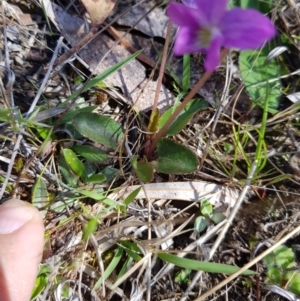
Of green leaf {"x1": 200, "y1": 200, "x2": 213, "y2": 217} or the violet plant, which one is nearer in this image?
the violet plant

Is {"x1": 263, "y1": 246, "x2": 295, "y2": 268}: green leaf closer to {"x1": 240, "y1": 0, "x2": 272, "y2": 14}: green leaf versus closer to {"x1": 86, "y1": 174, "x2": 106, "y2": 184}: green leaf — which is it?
{"x1": 86, "y1": 174, "x2": 106, "y2": 184}: green leaf

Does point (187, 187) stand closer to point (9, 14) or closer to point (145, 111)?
point (145, 111)

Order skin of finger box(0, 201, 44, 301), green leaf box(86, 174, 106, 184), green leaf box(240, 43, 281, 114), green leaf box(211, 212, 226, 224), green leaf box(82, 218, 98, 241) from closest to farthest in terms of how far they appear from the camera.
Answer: skin of finger box(0, 201, 44, 301) < green leaf box(82, 218, 98, 241) < green leaf box(86, 174, 106, 184) < green leaf box(211, 212, 226, 224) < green leaf box(240, 43, 281, 114)

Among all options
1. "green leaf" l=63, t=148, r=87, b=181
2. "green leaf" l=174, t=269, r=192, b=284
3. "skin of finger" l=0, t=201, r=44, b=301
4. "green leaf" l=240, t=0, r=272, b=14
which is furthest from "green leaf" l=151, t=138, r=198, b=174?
"green leaf" l=240, t=0, r=272, b=14

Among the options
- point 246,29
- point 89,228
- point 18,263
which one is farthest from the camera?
point 89,228

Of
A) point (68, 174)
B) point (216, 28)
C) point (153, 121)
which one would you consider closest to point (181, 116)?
point (153, 121)

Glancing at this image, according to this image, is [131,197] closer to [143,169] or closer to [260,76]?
[143,169]

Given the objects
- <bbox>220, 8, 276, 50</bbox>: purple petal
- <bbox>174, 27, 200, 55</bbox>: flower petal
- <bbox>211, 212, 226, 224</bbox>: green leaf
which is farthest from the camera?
<bbox>211, 212, 226, 224</bbox>: green leaf

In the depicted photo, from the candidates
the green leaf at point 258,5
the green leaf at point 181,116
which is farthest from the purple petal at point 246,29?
the green leaf at point 258,5

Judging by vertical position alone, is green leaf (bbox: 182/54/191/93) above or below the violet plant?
below
